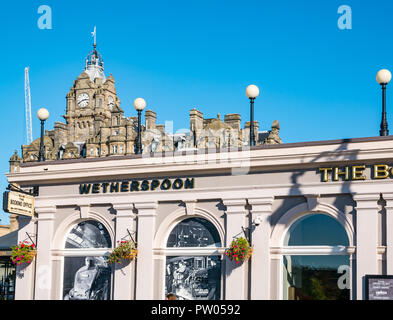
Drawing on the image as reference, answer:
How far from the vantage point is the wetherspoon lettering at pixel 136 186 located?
20375 mm

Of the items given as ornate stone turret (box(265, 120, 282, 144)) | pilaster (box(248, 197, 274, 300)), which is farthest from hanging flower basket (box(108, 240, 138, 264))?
ornate stone turret (box(265, 120, 282, 144))

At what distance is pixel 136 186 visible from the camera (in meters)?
21.2

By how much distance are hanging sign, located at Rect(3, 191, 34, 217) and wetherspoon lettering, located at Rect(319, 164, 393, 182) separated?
10.6 meters

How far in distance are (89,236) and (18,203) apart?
2.74 meters

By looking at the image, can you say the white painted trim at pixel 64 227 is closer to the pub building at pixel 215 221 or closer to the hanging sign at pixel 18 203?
the pub building at pixel 215 221

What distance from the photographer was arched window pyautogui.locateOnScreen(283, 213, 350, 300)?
1794 centimetres

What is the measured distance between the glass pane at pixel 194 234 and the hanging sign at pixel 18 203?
Result: 5486 mm

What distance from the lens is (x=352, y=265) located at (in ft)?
57.5

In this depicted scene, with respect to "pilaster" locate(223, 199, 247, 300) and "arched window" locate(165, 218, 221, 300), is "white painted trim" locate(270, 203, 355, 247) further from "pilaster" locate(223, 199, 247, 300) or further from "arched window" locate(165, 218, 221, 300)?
"arched window" locate(165, 218, 221, 300)

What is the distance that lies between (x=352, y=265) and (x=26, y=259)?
1148 cm

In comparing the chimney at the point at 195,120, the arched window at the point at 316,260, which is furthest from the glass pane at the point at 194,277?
the chimney at the point at 195,120
